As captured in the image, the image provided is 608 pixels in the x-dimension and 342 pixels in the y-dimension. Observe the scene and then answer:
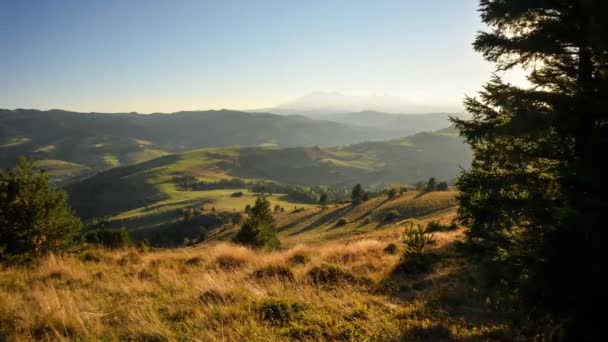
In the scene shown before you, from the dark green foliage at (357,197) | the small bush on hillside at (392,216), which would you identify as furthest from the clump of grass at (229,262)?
the dark green foliage at (357,197)

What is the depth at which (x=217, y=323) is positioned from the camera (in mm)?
5129

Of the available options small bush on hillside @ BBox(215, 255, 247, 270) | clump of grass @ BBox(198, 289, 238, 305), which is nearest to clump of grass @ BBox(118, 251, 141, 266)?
small bush on hillside @ BBox(215, 255, 247, 270)

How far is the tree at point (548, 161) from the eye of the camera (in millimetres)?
4789

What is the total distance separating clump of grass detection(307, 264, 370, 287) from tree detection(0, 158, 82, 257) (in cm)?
1138

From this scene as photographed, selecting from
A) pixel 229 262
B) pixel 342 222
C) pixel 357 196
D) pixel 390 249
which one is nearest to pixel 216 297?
pixel 229 262

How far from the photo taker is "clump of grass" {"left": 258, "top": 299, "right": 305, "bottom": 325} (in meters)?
5.55

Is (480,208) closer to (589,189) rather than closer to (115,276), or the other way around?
Answer: (589,189)

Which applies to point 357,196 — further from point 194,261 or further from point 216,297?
point 216,297

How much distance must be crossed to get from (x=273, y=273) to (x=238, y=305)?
276cm

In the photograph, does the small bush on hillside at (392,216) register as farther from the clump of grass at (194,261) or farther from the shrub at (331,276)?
the shrub at (331,276)

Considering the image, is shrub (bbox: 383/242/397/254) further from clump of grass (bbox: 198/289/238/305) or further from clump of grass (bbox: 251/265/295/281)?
clump of grass (bbox: 198/289/238/305)

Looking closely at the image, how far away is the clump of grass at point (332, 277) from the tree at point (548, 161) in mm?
2961

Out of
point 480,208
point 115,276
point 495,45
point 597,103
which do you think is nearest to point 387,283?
point 480,208

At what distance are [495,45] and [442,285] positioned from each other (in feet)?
19.1
